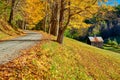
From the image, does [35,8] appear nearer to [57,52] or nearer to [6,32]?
[6,32]

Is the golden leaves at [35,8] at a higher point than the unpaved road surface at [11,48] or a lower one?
higher

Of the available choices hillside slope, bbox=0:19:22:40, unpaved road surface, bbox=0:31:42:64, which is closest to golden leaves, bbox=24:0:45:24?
hillside slope, bbox=0:19:22:40

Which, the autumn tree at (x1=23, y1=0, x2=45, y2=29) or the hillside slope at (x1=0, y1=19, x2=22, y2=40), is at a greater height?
the autumn tree at (x1=23, y1=0, x2=45, y2=29)

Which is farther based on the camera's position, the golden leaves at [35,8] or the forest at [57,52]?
the golden leaves at [35,8]

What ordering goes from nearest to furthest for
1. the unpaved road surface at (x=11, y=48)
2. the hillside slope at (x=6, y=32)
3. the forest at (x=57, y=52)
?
the forest at (x=57, y=52) → the unpaved road surface at (x=11, y=48) → the hillside slope at (x=6, y=32)

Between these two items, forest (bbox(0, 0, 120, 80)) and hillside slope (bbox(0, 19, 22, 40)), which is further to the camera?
hillside slope (bbox(0, 19, 22, 40))

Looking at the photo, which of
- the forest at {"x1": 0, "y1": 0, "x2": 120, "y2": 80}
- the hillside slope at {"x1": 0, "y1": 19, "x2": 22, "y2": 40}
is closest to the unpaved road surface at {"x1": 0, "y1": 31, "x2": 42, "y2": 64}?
the forest at {"x1": 0, "y1": 0, "x2": 120, "y2": 80}

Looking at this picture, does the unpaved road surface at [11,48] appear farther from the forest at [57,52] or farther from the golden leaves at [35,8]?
the golden leaves at [35,8]

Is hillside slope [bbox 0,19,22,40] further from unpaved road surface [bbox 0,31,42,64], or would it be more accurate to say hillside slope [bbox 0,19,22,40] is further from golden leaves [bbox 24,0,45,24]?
golden leaves [bbox 24,0,45,24]

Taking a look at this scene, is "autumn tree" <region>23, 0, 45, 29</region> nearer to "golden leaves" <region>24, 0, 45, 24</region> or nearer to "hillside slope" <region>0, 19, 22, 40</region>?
"golden leaves" <region>24, 0, 45, 24</region>

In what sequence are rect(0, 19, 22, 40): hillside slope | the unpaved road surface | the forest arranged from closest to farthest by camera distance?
the forest, the unpaved road surface, rect(0, 19, 22, 40): hillside slope

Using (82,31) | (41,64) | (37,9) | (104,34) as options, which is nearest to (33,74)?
(41,64)

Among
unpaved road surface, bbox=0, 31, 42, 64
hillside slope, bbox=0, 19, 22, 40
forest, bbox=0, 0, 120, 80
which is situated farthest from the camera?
hillside slope, bbox=0, 19, 22, 40

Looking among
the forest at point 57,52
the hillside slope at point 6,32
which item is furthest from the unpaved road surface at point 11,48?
the hillside slope at point 6,32
